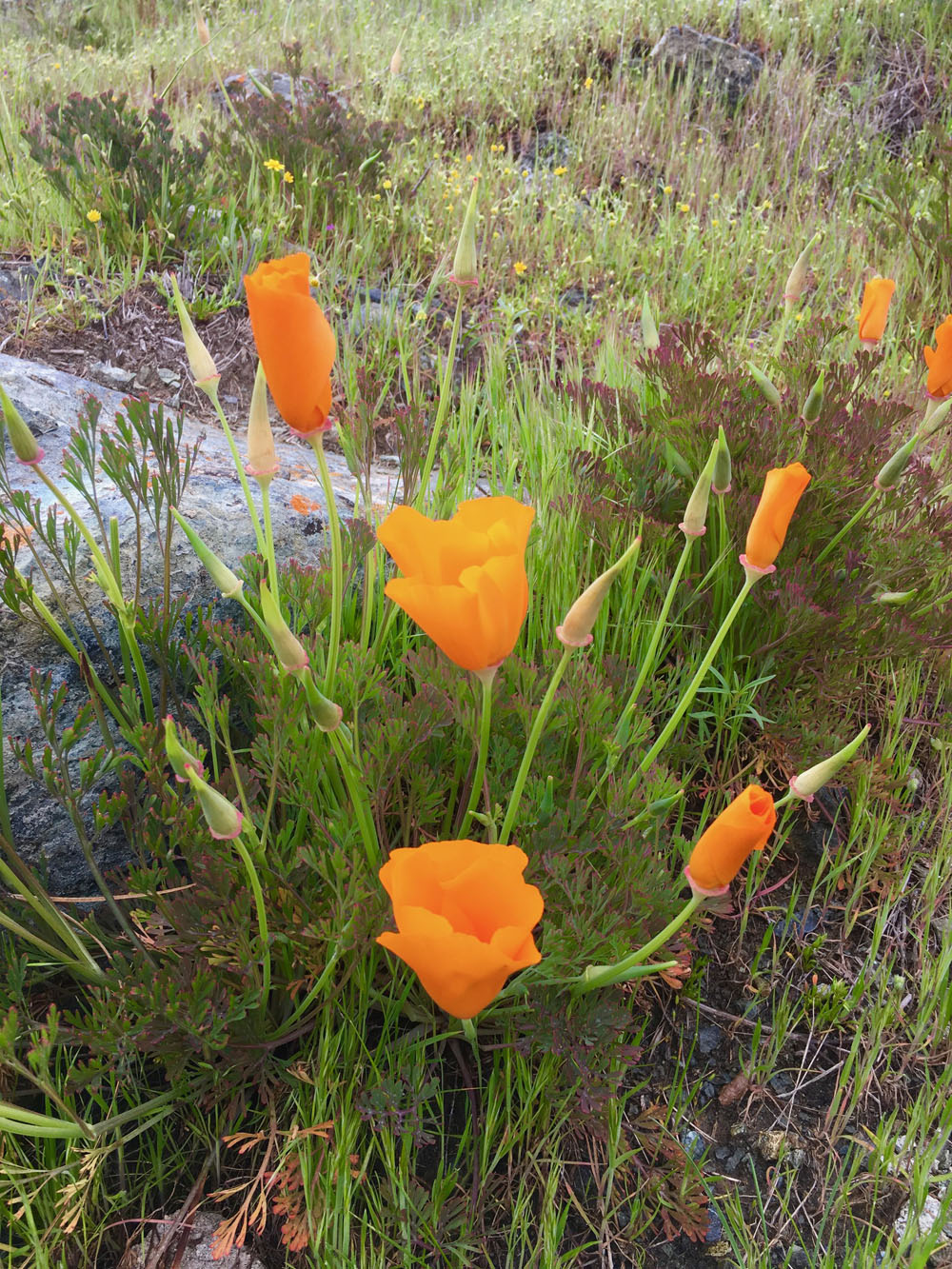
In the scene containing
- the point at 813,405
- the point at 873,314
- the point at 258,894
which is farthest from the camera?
the point at 873,314

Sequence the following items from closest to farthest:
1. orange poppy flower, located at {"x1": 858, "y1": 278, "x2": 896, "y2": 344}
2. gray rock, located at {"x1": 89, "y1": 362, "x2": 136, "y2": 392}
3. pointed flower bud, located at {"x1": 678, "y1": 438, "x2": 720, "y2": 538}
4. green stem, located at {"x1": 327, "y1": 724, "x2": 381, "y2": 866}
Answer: green stem, located at {"x1": 327, "y1": 724, "x2": 381, "y2": 866}, pointed flower bud, located at {"x1": 678, "y1": 438, "x2": 720, "y2": 538}, orange poppy flower, located at {"x1": 858, "y1": 278, "x2": 896, "y2": 344}, gray rock, located at {"x1": 89, "y1": 362, "x2": 136, "y2": 392}

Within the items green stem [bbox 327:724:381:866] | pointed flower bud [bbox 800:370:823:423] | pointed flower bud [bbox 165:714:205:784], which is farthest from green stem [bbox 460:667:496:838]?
pointed flower bud [bbox 800:370:823:423]

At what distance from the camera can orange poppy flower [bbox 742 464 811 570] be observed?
123 cm

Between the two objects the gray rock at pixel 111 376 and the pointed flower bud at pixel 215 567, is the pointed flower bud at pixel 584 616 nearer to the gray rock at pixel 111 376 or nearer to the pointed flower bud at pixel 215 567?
the pointed flower bud at pixel 215 567

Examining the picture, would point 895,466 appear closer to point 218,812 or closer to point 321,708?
point 321,708

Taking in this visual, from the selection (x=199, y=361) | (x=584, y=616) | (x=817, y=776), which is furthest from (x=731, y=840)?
(x=199, y=361)

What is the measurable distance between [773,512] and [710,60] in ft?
19.9

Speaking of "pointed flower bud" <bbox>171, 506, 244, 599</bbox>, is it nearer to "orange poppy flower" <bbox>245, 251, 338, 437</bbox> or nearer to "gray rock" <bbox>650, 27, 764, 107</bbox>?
"orange poppy flower" <bbox>245, 251, 338, 437</bbox>

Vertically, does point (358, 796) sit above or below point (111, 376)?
above

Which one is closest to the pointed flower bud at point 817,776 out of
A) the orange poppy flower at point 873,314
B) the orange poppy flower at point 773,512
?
the orange poppy flower at point 773,512

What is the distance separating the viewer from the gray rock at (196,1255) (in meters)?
1.27

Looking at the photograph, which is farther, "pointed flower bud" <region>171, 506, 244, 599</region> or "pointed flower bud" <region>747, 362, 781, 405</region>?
"pointed flower bud" <region>747, 362, 781, 405</region>

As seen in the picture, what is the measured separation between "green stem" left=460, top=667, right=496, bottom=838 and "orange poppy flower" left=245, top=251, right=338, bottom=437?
0.42 metres

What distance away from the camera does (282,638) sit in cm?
103
